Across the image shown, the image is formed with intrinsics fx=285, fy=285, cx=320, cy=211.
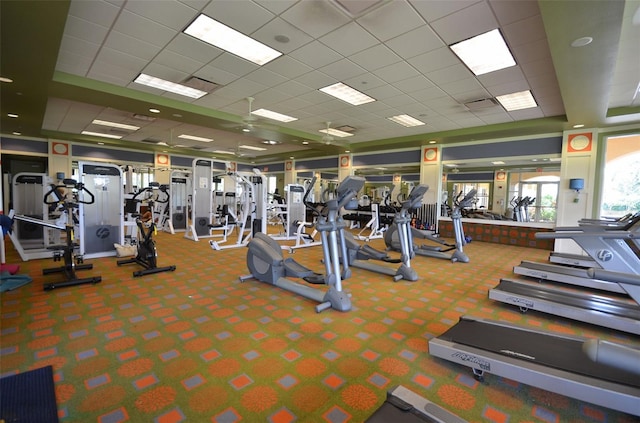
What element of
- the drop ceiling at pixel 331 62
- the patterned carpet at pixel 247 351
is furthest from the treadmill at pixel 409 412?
the drop ceiling at pixel 331 62

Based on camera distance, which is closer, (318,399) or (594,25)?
(318,399)

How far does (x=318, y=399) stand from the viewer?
5.77ft

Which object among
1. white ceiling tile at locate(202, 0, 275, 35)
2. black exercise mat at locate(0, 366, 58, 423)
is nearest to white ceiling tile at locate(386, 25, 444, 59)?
white ceiling tile at locate(202, 0, 275, 35)

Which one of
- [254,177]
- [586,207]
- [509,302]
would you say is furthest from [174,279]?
[586,207]

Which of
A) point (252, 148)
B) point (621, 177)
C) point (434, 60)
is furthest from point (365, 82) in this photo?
point (252, 148)

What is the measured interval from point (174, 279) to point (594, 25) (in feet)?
18.0

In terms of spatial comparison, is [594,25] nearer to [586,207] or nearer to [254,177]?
[586,207]

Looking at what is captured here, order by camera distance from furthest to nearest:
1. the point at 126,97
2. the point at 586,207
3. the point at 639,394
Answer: the point at 586,207, the point at 126,97, the point at 639,394

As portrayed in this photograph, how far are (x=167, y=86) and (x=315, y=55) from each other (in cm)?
306

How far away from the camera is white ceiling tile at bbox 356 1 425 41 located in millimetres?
2900

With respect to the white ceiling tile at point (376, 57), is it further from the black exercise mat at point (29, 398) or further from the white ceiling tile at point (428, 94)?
the black exercise mat at point (29, 398)

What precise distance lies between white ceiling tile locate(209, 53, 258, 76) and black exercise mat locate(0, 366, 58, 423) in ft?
13.0

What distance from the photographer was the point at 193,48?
384 centimetres

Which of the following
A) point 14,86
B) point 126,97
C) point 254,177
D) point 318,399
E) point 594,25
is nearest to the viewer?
point 318,399
